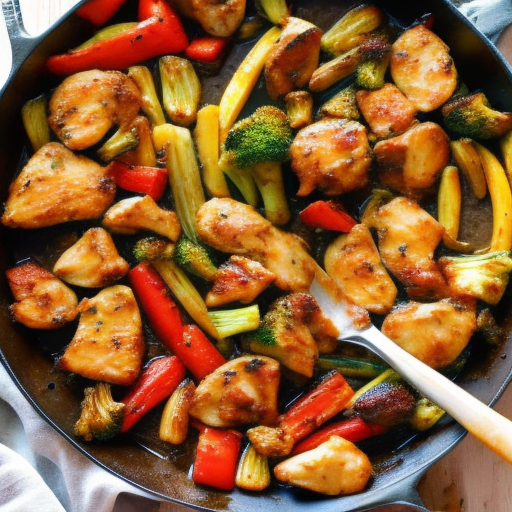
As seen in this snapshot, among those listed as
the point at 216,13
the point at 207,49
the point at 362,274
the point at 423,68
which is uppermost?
the point at 216,13

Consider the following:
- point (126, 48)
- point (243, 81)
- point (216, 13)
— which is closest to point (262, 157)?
point (243, 81)

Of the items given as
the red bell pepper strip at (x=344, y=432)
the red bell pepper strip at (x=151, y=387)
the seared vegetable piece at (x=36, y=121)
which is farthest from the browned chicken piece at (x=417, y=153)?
the seared vegetable piece at (x=36, y=121)

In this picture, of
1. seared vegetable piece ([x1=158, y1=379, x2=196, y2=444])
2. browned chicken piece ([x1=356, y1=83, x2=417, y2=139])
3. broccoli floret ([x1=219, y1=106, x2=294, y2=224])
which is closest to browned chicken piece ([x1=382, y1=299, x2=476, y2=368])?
broccoli floret ([x1=219, y1=106, x2=294, y2=224])

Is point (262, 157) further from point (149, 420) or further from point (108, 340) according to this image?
point (149, 420)

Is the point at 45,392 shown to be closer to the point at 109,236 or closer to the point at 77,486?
the point at 77,486

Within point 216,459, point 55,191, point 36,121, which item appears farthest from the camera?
point 36,121

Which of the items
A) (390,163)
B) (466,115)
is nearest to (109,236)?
(390,163)

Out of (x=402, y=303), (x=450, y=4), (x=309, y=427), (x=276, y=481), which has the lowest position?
(x=276, y=481)

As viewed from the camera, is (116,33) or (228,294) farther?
(116,33)
